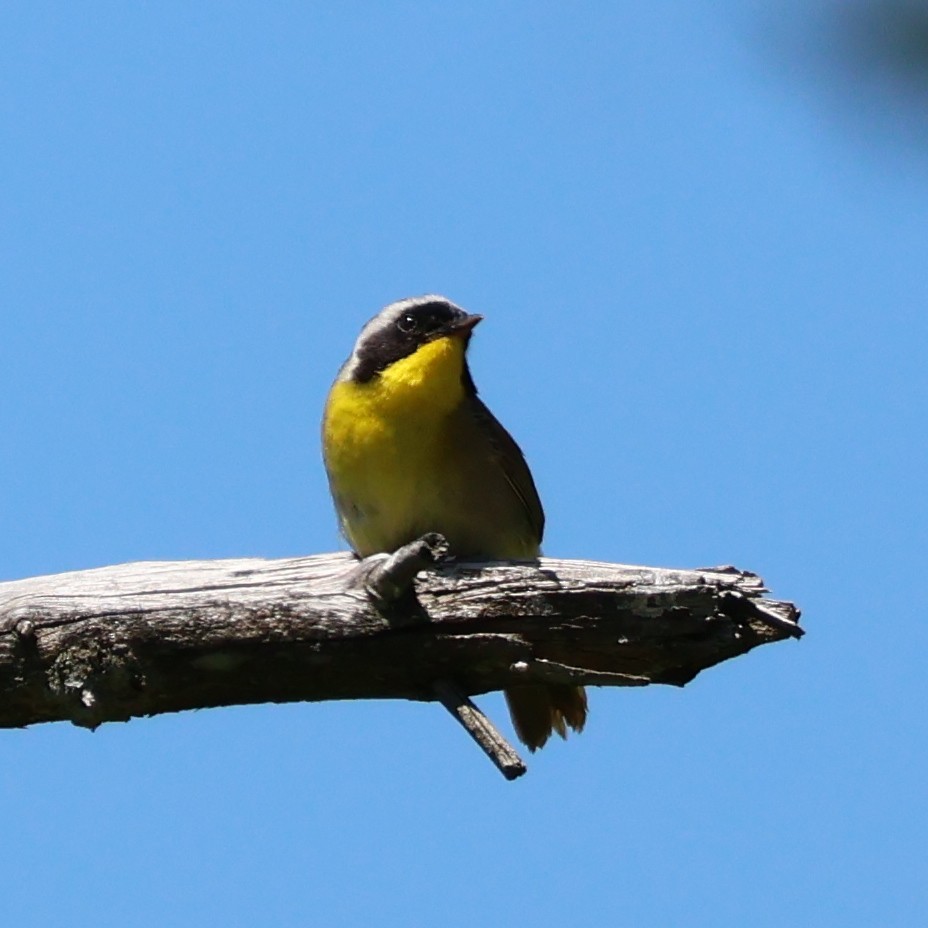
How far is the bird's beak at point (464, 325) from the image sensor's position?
6965 millimetres

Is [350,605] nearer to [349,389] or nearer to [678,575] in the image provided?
[678,575]

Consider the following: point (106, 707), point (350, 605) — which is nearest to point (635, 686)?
point (350, 605)

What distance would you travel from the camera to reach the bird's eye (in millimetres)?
7070

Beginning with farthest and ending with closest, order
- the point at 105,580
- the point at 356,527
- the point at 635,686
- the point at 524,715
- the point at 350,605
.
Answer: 1. the point at 356,527
2. the point at 524,715
3. the point at 105,580
4. the point at 350,605
5. the point at 635,686

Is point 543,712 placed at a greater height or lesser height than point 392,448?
lesser

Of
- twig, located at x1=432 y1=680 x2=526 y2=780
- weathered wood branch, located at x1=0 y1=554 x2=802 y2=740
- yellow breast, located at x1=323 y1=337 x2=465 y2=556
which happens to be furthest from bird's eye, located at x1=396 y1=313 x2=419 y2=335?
twig, located at x1=432 y1=680 x2=526 y2=780

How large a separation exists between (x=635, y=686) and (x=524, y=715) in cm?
148

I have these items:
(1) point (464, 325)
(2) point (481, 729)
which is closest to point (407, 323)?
(1) point (464, 325)

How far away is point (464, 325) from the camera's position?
→ 6.96 metres

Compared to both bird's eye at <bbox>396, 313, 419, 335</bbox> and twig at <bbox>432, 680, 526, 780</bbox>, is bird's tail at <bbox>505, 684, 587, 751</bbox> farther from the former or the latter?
bird's eye at <bbox>396, 313, 419, 335</bbox>

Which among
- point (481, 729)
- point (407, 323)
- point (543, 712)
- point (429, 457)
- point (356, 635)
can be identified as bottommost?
point (543, 712)

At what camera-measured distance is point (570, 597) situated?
523 centimetres

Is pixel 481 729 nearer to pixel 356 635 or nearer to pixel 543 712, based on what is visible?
pixel 356 635

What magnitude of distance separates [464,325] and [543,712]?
1.92m
